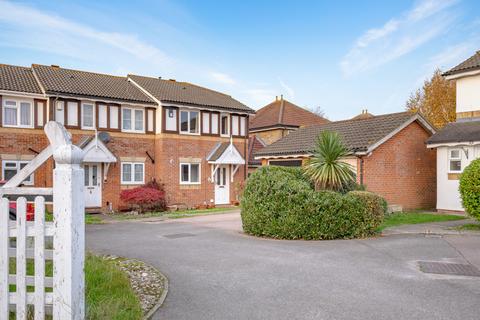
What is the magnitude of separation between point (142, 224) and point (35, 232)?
1418 cm

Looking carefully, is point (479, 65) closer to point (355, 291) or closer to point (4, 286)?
point (355, 291)

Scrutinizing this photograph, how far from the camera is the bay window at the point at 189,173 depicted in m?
25.7

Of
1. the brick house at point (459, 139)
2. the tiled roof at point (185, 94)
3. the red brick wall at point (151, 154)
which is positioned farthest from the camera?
the tiled roof at point (185, 94)

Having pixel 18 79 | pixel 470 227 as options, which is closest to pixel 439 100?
pixel 470 227

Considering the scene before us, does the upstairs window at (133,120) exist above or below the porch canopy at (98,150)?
above

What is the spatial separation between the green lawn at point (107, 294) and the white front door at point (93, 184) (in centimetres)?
1538

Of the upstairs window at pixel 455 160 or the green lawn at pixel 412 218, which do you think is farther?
the upstairs window at pixel 455 160

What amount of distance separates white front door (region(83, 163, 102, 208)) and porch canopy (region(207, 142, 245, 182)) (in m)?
6.53

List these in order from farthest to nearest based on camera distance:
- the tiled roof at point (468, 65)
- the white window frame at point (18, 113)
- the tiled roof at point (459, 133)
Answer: the white window frame at point (18, 113) < the tiled roof at point (468, 65) < the tiled roof at point (459, 133)

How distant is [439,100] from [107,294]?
3700 cm

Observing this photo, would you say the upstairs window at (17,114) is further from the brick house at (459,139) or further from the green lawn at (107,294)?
the brick house at (459,139)

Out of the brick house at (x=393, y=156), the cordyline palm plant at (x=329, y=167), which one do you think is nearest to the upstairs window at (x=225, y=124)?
the brick house at (x=393, y=156)

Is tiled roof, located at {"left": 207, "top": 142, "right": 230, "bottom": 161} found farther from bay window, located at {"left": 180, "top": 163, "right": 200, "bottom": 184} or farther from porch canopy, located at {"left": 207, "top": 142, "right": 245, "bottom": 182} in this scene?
bay window, located at {"left": 180, "top": 163, "right": 200, "bottom": 184}

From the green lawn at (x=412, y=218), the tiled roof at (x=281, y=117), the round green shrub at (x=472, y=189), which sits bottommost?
the green lawn at (x=412, y=218)
